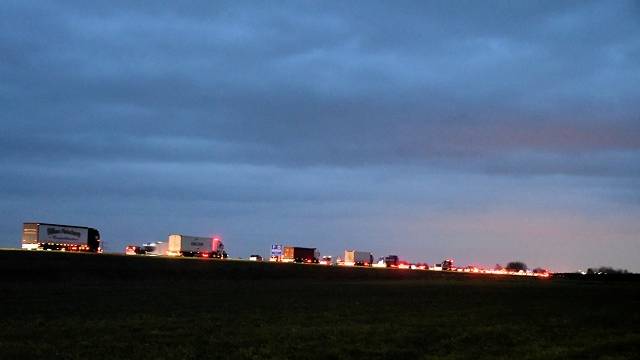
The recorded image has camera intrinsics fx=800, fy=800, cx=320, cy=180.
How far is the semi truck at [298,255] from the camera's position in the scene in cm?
15838

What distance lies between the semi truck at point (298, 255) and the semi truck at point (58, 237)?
44.5 m

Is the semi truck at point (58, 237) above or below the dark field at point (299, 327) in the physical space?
above

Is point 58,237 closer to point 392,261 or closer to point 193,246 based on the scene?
A: point 193,246

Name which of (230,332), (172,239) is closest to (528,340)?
(230,332)

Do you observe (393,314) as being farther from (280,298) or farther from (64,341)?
(64,341)

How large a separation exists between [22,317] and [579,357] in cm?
1902

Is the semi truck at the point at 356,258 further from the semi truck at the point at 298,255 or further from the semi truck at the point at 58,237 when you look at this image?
the semi truck at the point at 58,237

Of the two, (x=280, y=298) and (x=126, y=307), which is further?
(x=280, y=298)

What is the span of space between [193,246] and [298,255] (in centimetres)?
2785

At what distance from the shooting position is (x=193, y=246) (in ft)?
452

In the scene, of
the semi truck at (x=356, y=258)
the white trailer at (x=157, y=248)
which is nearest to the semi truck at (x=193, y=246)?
the white trailer at (x=157, y=248)

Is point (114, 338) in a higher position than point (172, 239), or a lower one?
lower

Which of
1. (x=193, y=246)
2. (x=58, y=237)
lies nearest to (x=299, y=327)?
(x=58, y=237)

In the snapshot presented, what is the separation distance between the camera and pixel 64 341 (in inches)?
848
